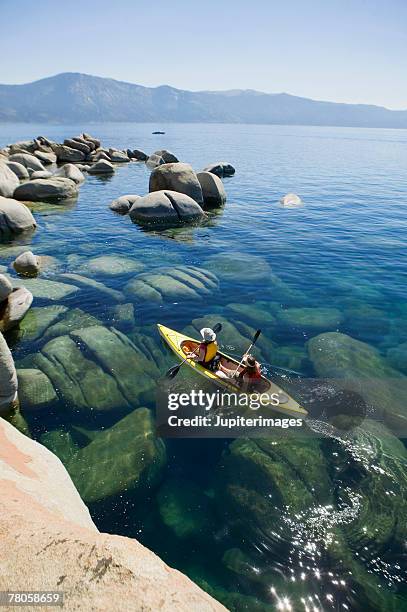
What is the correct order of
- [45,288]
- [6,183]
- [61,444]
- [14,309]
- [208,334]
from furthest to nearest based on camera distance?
[6,183]
[45,288]
[14,309]
[208,334]
[61,444]

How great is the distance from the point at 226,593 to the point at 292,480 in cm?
299

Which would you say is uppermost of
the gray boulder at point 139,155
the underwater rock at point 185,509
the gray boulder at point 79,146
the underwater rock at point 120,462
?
the gray boulder at point 79,146

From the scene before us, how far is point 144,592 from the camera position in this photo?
3404 mm

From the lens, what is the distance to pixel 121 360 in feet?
42.9

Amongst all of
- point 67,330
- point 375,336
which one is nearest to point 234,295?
point 375,336

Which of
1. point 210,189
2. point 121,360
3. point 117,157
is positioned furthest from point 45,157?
point 121,360

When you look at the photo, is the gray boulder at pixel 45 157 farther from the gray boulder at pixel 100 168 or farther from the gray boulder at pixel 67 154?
the gray boulder at pixel 100 168

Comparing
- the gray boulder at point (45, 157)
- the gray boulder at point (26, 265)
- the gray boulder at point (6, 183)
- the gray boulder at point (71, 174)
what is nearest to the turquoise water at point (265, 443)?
the gray boulder at point (26, 265)

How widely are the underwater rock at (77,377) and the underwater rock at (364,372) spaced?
7.20 metres

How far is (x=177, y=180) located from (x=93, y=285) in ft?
53.7

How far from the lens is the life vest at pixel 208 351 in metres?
12.3

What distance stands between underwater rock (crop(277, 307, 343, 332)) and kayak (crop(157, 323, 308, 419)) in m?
4.10

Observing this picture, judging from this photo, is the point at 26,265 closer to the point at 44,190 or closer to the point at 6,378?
the point at 6,378

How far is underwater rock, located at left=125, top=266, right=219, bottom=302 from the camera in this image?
17.9 meters
